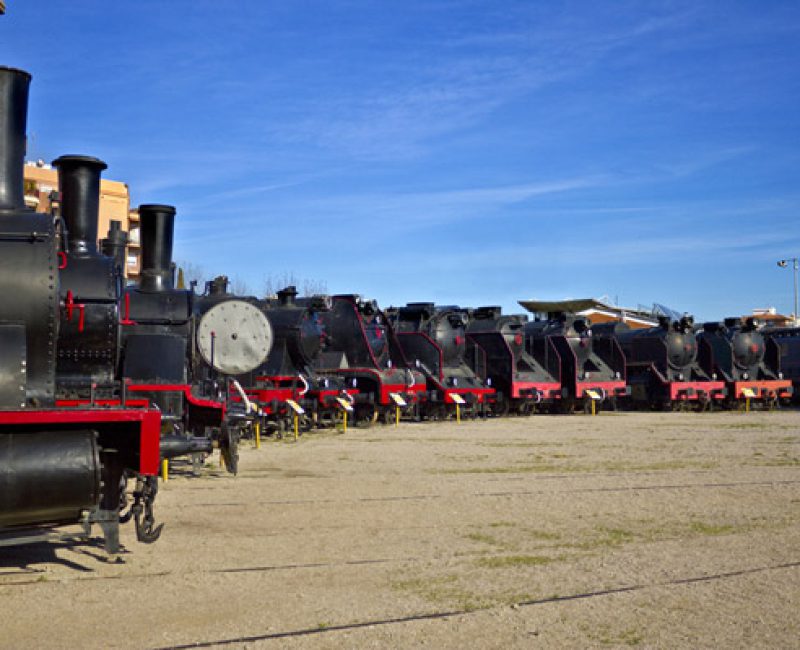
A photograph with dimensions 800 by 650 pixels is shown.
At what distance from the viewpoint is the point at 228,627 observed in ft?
16.8

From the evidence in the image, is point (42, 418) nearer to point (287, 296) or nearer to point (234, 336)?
point (234, 336)

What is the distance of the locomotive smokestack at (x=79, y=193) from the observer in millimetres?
10055

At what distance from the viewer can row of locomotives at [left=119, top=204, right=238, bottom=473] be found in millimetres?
10547

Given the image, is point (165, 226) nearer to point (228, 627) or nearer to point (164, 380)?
point (164, 380)

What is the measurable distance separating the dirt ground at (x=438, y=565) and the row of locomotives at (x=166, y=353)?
2.31 feet

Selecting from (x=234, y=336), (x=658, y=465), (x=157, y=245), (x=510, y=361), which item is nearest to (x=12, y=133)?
(x=157, y=245)

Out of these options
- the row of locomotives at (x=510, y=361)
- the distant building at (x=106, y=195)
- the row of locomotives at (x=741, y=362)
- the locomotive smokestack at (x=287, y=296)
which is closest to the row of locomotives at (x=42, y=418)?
the locomotive smokestack at (x=287, y=296)

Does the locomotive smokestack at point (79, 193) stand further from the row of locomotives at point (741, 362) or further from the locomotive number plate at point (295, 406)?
the row of locomotives at point (741, 362)

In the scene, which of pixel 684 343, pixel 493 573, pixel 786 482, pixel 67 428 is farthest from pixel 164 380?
pixel 684 343

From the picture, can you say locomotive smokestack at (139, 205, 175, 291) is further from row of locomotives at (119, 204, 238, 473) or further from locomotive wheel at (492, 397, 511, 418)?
locomotive wheel at (492, 397, 511, 418)

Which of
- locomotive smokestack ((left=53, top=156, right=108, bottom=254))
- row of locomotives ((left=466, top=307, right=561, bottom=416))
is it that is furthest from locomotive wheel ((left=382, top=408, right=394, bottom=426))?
locomotive smokestack ((left=53, top=156, right=108, bottom=254))

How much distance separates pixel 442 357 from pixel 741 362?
41.3 ft

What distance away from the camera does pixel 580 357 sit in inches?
1109

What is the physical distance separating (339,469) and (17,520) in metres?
7.00
